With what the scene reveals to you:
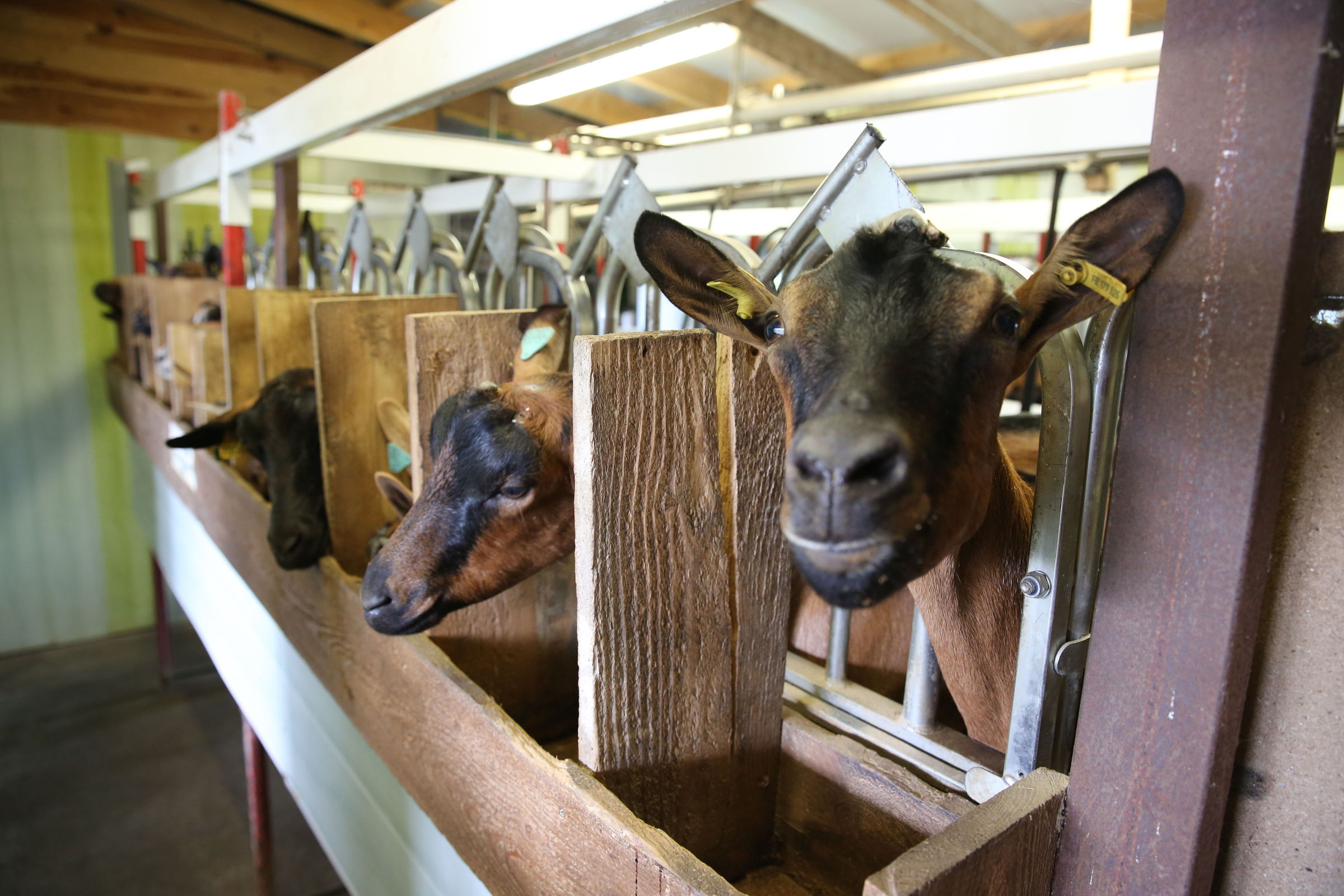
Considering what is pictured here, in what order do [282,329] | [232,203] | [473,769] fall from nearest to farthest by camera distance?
[473,769] → [282,329] → [232,203]

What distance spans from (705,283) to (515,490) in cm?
Result: 61

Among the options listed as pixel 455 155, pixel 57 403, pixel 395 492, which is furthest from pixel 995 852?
pixel 57 403

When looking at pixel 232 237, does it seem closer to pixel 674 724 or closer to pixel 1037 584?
pixel 674 724

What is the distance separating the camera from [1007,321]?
963 millimetres

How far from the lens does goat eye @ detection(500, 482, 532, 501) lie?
1534 mm

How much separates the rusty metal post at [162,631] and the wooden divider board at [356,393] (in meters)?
5.00

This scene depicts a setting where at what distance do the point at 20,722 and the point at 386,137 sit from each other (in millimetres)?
6030

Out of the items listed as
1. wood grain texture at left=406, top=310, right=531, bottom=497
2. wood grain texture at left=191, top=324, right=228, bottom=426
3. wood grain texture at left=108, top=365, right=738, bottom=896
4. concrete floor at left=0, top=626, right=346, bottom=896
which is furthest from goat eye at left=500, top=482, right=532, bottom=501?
concrete floor at left=0, top=626, right=346, bottom=896

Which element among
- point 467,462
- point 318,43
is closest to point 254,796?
point 467,462

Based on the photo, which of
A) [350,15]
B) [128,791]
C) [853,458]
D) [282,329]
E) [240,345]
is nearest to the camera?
[853,458]

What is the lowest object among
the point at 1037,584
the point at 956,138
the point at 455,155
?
the point at 1037,584

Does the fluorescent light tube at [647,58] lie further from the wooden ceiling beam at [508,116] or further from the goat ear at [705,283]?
the wooden ceiling beam at [508,116]

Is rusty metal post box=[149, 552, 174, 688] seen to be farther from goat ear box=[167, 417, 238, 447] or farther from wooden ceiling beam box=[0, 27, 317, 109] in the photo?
wooden ceiling beam box=[0, 27, 317, 109]

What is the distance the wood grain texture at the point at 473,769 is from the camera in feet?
3.34
